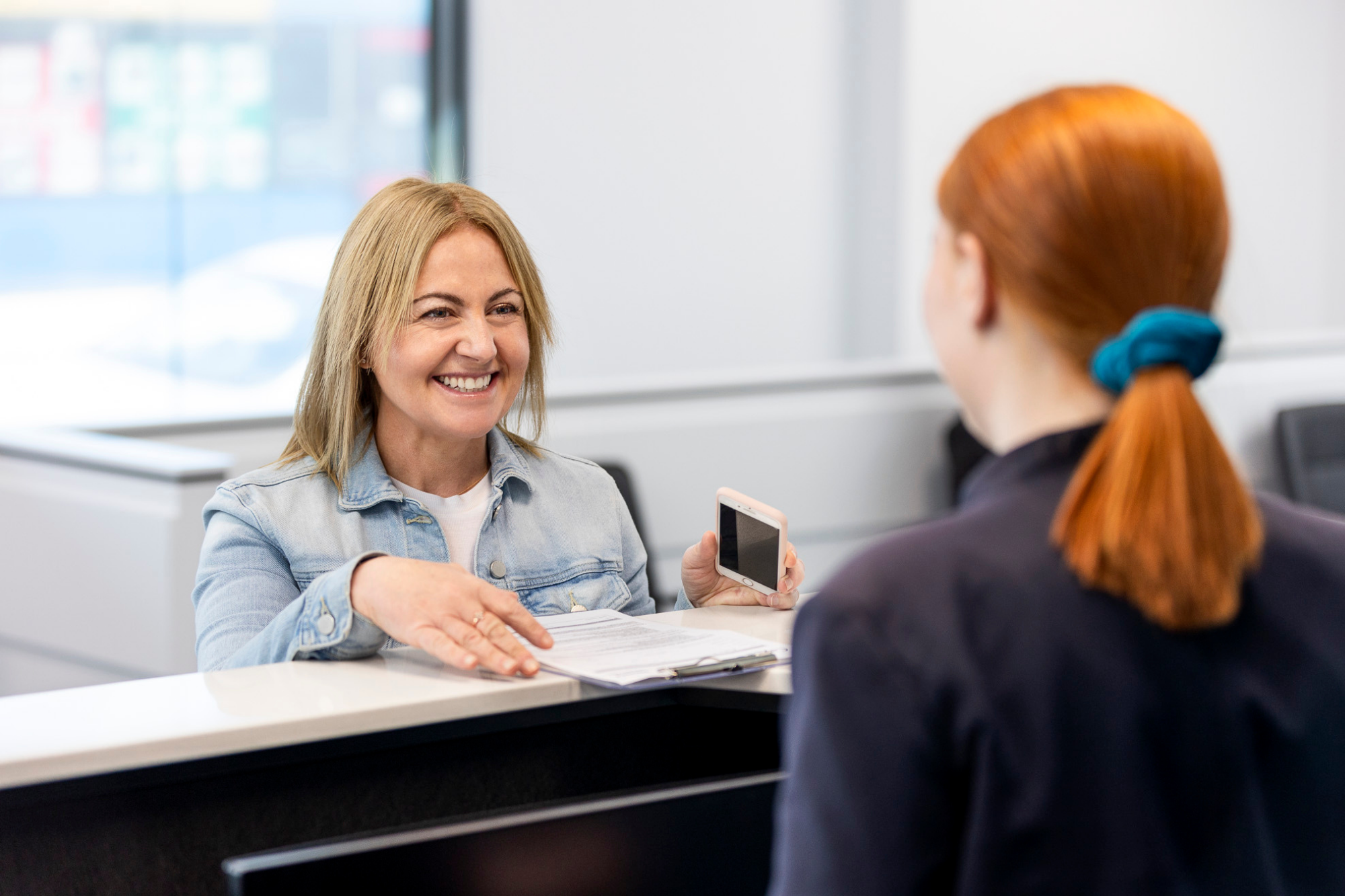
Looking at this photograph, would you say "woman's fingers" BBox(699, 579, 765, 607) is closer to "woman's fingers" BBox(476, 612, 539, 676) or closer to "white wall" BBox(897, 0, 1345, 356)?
"woman's fingers" BBox(476, 612, 539, 676)

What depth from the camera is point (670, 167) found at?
5.08m

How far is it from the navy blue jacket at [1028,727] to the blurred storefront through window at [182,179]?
3991mm

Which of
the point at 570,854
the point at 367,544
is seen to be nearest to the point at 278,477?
the point at 367,544

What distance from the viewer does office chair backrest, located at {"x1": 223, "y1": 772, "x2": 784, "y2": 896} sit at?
891mm

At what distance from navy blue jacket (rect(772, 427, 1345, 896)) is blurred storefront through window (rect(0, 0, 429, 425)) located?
13.1 feet

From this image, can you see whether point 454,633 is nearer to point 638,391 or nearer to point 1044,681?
point 1044,681

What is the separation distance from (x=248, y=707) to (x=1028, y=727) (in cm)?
71

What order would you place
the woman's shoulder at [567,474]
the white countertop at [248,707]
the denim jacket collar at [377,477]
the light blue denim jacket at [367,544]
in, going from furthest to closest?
the woman's shoulder at [567,474] → the denim jacket collar at [377,477] → the light blue denim jacket at [367,544] → the white countertop at [248,707]

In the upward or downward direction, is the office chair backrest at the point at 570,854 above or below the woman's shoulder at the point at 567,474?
below

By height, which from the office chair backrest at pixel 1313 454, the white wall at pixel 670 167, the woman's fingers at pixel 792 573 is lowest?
the office chair backrest at pixel 1313 454

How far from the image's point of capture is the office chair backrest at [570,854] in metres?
0.89

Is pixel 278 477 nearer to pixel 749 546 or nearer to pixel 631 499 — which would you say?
pixel 749 546

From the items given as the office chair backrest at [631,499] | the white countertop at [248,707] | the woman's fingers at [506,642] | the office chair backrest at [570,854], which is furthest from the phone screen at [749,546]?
the office chair backrest at [631,499]

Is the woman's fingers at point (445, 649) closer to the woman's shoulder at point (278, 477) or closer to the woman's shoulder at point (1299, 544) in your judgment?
the woman's shoulder at point (278, 477)
